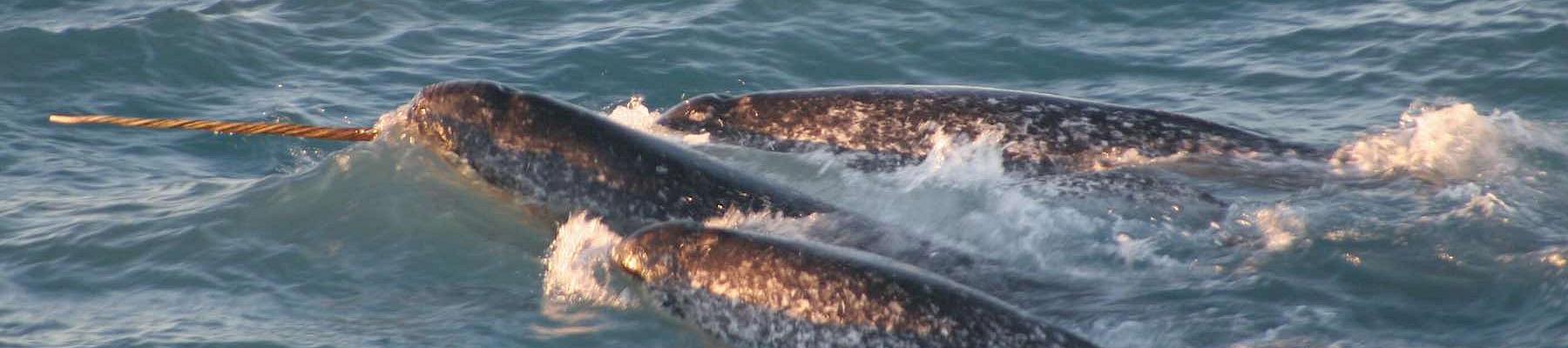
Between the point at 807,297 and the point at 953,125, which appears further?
the point at 953,125

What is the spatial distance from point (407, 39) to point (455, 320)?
713 cm

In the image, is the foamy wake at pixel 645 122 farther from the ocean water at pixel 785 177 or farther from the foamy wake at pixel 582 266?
the foamy wake at pixel 582 266

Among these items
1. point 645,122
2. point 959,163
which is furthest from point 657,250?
point 645,122

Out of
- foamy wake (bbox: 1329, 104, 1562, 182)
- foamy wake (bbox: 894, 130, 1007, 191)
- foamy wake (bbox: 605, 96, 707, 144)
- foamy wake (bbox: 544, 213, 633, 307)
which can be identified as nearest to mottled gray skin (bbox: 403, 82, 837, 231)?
foamy wake (bbox: 544, 213, 633, 307)

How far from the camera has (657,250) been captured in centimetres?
767

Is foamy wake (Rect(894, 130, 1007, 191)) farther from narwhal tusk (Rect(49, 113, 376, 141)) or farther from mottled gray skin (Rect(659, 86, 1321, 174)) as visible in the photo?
narwhal tusk (Rect(49, 113, 376, 141))

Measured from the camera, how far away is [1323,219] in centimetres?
880

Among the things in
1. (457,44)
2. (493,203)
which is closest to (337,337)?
(493,203)

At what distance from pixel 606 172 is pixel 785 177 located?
1.19 metres

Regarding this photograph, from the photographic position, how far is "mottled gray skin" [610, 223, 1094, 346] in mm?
7008

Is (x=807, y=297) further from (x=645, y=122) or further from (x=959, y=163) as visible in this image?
(x=645, y=122)

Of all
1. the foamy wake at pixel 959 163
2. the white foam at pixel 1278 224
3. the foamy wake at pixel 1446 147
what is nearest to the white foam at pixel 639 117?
the foamy wake at pixel 959 163

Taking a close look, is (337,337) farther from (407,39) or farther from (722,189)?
(407,39)

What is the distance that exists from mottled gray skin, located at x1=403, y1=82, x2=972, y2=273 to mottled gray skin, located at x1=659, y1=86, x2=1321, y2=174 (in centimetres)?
111
